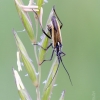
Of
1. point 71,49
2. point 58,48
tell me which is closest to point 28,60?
point 58,48

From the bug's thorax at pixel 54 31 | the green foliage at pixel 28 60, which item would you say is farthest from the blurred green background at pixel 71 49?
the green foliage at pixel 28 60

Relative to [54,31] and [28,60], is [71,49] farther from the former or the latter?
[28,60]

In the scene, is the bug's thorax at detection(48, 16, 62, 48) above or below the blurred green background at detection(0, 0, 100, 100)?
above

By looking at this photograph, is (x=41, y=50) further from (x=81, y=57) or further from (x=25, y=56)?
(x=81, y=57)

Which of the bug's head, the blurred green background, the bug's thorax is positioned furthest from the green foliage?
the blurred green background

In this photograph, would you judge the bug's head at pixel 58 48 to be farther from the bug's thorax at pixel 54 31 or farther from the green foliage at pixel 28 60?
the green foliage at pixel 28 60

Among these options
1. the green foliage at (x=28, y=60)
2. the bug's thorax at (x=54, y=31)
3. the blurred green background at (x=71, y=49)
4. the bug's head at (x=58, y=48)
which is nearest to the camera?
the green foliage at (x=28, y=60)

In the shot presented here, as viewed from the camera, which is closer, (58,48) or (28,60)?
(28,60)

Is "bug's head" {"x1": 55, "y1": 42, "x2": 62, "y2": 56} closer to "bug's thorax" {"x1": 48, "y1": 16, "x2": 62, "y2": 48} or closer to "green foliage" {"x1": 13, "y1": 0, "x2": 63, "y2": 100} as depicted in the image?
"bug's thorax" {"x1": 48, "y1": 16, "x2": 62, "y2": 48}
